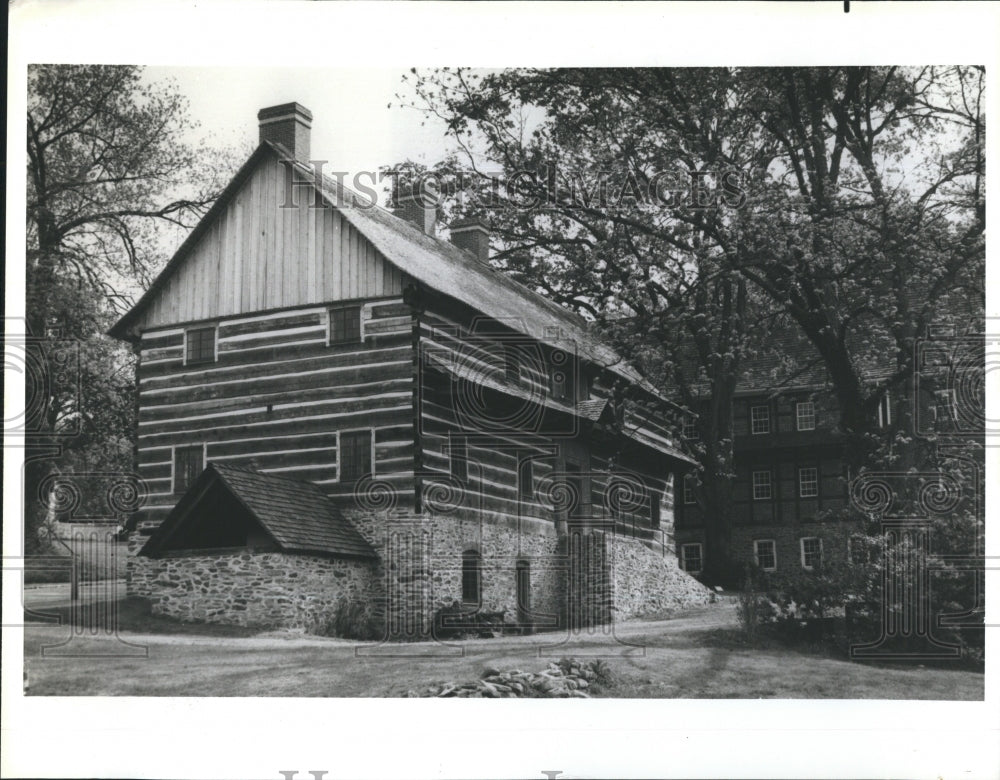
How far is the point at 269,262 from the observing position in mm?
20453

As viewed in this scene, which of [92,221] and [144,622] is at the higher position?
[92,221]

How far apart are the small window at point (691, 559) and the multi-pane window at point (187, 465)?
7.80m

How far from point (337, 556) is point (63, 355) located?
5250 millimetres

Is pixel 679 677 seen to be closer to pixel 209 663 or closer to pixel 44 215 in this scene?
pixel 209 663

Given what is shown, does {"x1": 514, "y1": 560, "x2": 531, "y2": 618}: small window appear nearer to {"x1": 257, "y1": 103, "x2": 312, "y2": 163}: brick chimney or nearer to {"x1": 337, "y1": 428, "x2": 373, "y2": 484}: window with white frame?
{"x1": 337, "y1": 428, "x2": 373, "y2": 484}: window with white frame

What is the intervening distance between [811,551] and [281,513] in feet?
26.6

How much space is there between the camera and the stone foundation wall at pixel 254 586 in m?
19.0

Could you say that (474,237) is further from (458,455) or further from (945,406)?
(945,406)

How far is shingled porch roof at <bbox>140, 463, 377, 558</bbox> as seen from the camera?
19156 millimetres

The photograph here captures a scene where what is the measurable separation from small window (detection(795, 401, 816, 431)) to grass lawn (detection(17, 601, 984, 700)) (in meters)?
3.51

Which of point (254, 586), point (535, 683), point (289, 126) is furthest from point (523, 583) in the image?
point (289, 126)

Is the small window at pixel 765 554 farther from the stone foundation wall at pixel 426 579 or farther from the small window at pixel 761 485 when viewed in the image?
the stone foundation wall at pixel 426 579

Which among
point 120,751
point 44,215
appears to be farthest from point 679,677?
point 44,215

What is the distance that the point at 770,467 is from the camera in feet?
66.3
